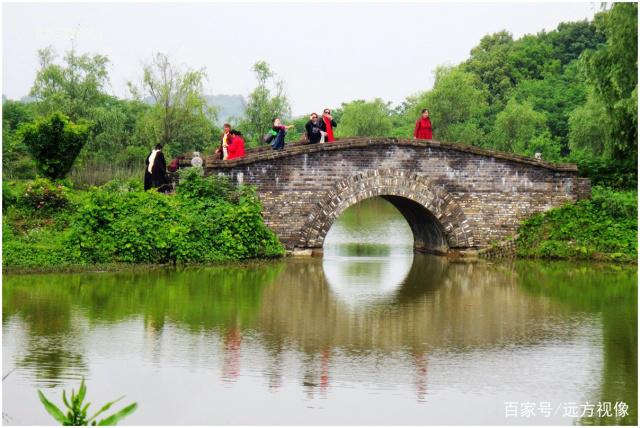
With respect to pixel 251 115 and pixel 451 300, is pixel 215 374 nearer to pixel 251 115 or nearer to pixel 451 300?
pixel 451 300

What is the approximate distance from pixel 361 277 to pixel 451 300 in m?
3.66

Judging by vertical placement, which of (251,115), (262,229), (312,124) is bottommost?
(262,229)

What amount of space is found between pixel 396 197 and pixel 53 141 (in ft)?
25.3

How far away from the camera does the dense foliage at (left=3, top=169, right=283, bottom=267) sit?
20531 millimetres

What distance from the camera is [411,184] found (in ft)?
77.9

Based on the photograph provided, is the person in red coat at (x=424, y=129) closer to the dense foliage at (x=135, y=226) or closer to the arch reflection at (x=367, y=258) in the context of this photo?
the arch reflection at (x=367, y=258)

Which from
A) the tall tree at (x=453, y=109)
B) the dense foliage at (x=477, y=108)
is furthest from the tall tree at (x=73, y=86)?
the tall tree at (x=453, y=109)

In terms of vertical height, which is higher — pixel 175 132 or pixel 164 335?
pixel 175 132

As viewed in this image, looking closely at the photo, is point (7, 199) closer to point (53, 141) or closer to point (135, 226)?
point (53, 141)

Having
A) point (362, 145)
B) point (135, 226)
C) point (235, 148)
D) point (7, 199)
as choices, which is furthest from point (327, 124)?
point (7, 199)

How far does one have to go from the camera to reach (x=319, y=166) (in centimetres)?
2330

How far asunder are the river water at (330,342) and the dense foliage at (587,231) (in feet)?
4.20

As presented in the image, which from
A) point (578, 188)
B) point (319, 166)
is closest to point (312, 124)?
point (319, 166)

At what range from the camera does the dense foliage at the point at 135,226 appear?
67.4 feet
